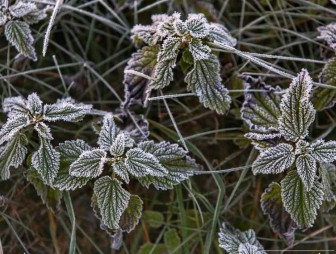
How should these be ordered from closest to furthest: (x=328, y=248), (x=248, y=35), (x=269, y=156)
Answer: (x=269, y=156) < (x=328, y=248) < (x=248, y=35)

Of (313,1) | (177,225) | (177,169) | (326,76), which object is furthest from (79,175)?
(313,1)

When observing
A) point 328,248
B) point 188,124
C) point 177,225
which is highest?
point 188,124

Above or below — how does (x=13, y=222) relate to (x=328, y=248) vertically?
above

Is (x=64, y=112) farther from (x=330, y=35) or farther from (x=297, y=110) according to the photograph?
(x=330, y=35)

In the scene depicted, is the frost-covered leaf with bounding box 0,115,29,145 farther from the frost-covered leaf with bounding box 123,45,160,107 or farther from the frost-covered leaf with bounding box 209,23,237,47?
the frost-covered leaf with bounding box 209,23,237,47

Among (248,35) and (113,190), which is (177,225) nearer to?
(113,190)

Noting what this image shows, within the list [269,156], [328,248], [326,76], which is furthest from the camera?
[328,248]

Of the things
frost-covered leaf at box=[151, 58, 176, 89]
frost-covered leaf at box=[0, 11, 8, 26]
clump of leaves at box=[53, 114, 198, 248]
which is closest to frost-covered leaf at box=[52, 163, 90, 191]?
clump of leaves at box=[53, 114, 198, 248]
